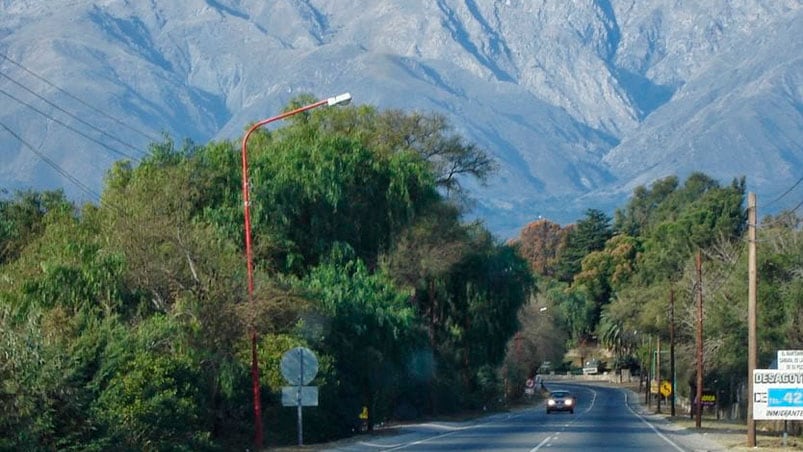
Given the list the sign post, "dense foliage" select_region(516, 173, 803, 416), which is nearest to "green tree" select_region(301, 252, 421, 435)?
the sign post

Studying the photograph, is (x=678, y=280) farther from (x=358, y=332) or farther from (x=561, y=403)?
(x=358, y=332)

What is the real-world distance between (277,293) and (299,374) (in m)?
2.87

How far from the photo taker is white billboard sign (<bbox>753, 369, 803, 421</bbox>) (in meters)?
41.5

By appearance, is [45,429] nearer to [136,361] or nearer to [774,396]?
[136,361]

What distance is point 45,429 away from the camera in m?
29.2

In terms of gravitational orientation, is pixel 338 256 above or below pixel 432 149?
below

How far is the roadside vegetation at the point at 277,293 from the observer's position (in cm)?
3362

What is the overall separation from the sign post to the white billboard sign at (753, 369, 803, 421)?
12.2 m

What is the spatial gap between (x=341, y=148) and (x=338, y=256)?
5444 millimetres

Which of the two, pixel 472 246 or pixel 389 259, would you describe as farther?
pixel 472 246

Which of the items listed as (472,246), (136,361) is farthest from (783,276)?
(136,361)

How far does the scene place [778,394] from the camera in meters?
41.8

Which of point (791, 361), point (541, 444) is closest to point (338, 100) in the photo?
point (541, 444)

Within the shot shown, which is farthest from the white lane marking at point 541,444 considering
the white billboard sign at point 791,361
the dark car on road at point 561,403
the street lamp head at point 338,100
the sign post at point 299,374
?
the dark car on road at point 561,403
